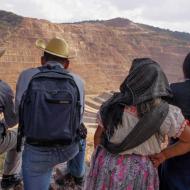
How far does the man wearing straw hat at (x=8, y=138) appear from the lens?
11.7ft

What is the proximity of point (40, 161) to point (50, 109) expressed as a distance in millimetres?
450

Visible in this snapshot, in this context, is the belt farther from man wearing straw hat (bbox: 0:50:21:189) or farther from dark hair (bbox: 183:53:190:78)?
dark hair (bbox: 183:53:190:78)

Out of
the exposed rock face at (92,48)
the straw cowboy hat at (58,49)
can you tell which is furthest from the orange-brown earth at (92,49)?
the straw cowboy hat at (58,49)

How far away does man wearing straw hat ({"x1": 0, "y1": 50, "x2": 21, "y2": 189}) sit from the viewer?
3553mm

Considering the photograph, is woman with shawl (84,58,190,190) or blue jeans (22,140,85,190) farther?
blue jeans (22,140,85,190)

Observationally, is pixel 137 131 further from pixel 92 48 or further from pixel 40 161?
pixel 92 48

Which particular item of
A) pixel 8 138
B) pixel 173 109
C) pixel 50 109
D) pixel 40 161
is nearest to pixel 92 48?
pixel 8 138

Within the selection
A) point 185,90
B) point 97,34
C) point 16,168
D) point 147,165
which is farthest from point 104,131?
point 97,34

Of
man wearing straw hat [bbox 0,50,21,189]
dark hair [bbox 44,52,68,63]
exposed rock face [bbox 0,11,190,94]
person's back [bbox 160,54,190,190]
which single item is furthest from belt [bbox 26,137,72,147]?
exposed rock face [bbox 0,11,190,94]

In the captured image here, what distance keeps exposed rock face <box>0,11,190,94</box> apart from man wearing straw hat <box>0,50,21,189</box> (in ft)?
100

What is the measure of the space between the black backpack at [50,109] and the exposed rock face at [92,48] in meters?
31.5

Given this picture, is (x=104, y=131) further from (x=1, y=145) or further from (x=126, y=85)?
(x=1, y=145)

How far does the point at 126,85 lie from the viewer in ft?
8.99

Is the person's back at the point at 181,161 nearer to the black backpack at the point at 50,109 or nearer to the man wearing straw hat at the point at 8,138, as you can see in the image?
the black backpack at the point at 50,109
